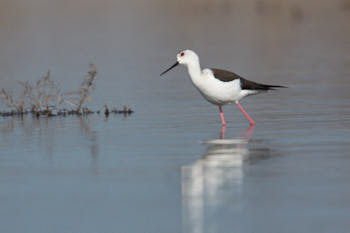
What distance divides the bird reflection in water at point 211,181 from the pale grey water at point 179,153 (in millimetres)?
13

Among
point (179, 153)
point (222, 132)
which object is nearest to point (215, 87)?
point (222, 132)

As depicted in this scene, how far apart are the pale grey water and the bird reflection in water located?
0.01m

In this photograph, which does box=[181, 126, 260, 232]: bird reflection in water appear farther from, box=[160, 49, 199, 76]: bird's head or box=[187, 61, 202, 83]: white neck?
box=[160, 49, 199, 76]: bird's head

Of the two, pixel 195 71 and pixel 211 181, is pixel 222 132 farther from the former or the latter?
pixel 211 181

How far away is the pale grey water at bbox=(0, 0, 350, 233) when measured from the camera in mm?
6270

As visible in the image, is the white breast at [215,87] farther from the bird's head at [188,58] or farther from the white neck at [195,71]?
the bird's head at [188,58]

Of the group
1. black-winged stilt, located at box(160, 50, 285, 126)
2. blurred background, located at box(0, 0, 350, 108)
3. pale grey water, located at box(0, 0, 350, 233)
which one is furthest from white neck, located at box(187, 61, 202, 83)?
blurred background, located at box(0, 0, 350, 108)

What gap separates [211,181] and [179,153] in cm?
165

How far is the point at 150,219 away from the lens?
6.20m

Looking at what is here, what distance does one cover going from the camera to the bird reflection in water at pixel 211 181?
631cm

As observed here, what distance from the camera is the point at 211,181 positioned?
734cm

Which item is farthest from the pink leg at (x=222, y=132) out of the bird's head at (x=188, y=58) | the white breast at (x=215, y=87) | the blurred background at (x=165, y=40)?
the blurred background at (x=165, y=40)

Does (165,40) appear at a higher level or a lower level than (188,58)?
higher

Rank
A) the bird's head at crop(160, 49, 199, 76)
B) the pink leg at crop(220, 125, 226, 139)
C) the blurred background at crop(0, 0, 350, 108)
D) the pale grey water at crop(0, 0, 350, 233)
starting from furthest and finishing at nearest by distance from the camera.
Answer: the blurred background at crop(0, 0, 350, 108)
the bird's head at crop(160, 49, 199, 76)
the pink leg at crop(220, 125, 226, 139)
the pale grey water at crop(0, 0, 350, 233)
